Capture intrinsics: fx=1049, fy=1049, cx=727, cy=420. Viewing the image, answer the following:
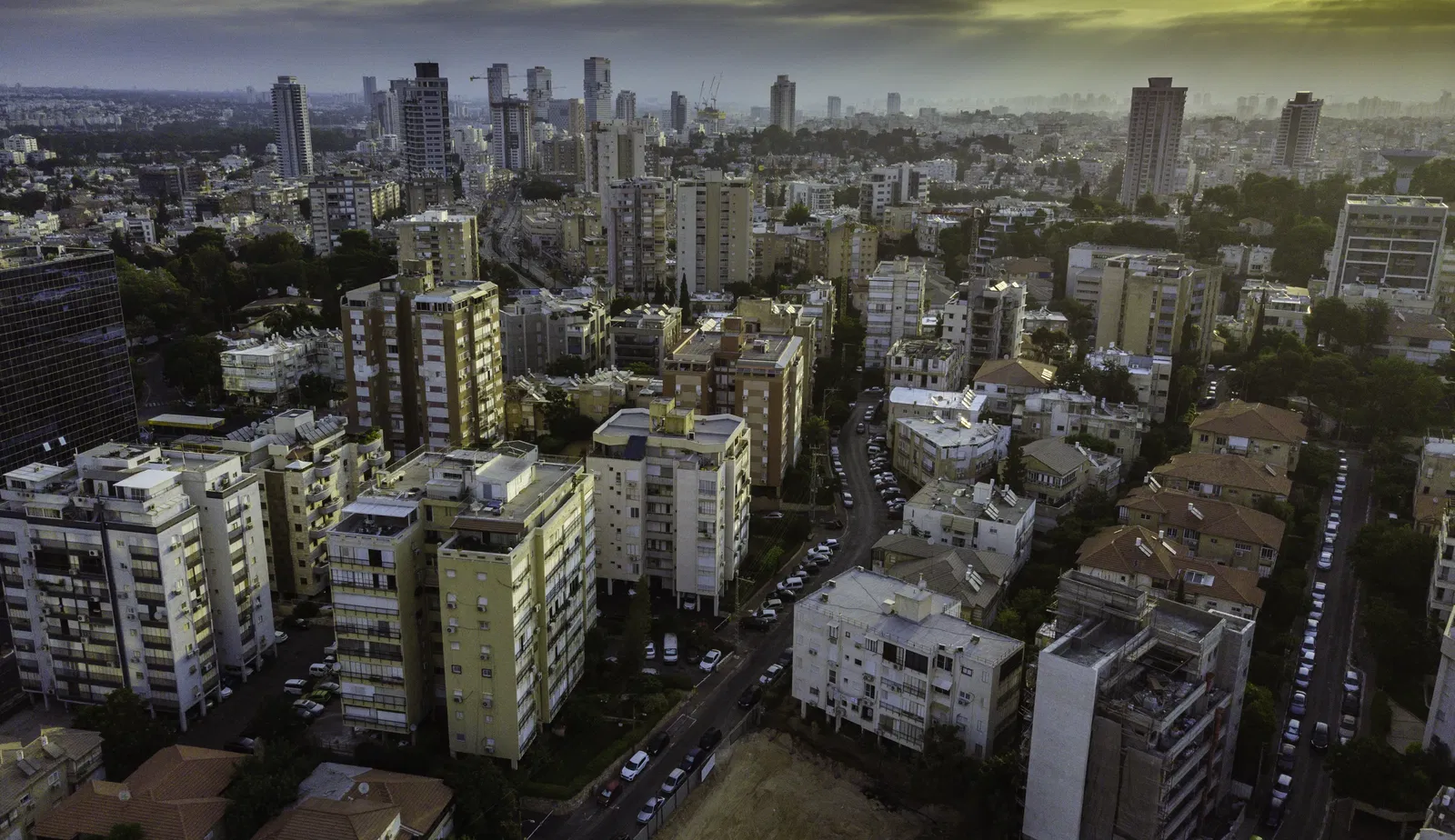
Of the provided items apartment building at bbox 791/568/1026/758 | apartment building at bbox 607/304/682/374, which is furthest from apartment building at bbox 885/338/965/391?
apartment building at bbox 791/568/1026/758

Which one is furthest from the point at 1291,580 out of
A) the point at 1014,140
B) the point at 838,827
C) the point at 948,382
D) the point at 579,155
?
the point at 1014,140

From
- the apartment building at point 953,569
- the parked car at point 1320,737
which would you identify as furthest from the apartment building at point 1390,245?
the parked car at point 1320,737

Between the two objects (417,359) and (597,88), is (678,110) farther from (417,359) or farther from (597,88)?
(417,359)

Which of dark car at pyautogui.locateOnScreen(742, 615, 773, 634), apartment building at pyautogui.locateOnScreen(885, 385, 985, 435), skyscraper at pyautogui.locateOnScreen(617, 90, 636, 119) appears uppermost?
skyscraper at pyautogui.locateOnScreen(617, 90, 636, 119)

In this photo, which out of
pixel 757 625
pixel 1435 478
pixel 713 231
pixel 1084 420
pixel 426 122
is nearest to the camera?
pixel 757 625

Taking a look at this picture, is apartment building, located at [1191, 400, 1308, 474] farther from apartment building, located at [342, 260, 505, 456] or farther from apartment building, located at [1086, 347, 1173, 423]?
apartment building, located at [342, 260, 505, 456]

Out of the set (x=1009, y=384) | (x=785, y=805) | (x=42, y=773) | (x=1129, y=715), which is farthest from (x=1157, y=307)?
(x=42, y=773)
